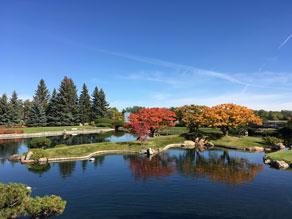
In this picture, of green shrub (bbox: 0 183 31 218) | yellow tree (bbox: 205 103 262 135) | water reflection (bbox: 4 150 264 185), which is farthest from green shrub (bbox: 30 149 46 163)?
yellow tree (bbox: 205 103 262 135)

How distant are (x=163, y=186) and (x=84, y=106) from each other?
92.5 meters

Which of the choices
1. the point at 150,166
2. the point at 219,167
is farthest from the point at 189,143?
the point at 150,166

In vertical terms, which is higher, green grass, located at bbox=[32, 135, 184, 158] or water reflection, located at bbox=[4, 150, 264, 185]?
green grass, located at bbox=[32, 135, 184, 158]

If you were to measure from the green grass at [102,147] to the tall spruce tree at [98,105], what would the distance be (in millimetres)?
61363

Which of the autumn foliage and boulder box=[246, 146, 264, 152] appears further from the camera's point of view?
the autumn foliage

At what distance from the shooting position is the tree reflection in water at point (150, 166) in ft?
119

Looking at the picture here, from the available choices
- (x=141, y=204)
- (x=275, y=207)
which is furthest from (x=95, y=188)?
(x=275, y=207)

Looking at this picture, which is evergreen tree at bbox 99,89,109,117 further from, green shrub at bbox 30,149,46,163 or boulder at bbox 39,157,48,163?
boulder at bbox 39,157,48,163

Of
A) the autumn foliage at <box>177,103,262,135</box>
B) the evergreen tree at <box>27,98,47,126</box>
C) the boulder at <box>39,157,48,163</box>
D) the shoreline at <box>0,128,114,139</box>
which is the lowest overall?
the boulder at <box>39,157,48,163</box>

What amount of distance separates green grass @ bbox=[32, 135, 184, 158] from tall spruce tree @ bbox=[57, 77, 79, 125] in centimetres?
5498

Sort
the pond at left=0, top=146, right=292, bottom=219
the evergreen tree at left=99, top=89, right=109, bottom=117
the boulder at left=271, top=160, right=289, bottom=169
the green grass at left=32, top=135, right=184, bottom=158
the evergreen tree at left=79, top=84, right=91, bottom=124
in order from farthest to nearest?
1. the evergreen tree at left=99, top=89, right=109, bottom=117
2. the evergreen tree at left=79, top=84, right=91, bottom=124
3. the green grass at left=32, top=135, right=184, bottom=158
4. the boulder at left=271, top=160, right=289, bottom=169
5. the pond at left=0, top=146, right=292, bottom=219

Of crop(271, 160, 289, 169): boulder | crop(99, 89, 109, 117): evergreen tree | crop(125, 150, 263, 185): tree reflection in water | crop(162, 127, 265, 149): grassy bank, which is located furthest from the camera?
crop(99, 89, 109, 117): evergreen tree

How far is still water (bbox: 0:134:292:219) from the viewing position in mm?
23484

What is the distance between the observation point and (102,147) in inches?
2056
